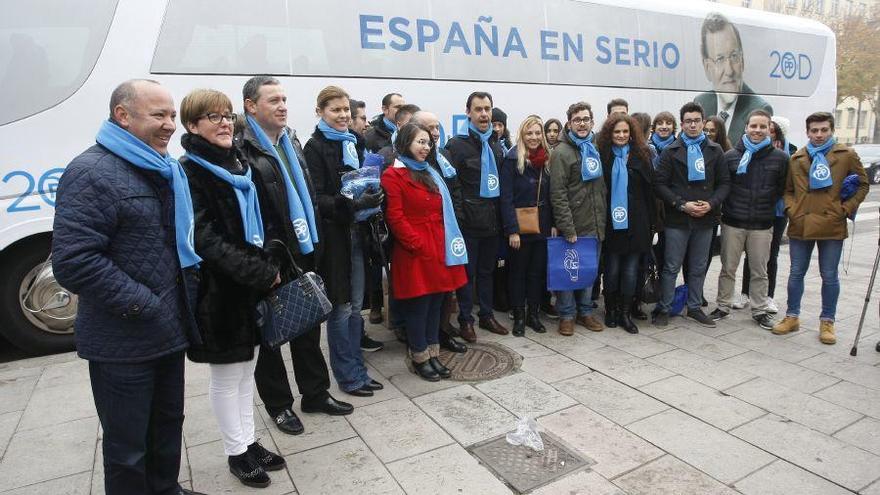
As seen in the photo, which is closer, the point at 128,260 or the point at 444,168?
the point at 128,260

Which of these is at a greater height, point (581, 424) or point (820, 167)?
point (820, 167)

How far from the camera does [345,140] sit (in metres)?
3.56

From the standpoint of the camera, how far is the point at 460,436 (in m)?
3.26

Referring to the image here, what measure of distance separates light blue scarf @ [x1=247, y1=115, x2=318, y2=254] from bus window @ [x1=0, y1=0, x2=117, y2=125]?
2.66 m

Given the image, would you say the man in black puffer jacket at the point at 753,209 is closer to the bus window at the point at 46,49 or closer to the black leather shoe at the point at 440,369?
the black leather shoe at the point at 440,369

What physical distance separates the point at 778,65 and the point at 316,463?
1050cm

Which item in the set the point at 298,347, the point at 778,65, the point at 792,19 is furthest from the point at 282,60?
the point at 792,19

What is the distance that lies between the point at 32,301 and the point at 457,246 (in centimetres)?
360

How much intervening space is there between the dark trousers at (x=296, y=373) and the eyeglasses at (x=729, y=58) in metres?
8.40

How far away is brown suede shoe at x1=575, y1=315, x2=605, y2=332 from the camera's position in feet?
16.8

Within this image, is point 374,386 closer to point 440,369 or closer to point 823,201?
point 440,369

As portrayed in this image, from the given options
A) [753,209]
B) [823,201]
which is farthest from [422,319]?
[823,201]

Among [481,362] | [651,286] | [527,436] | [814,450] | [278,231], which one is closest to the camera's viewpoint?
[278,231]

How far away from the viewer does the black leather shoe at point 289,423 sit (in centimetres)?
331
